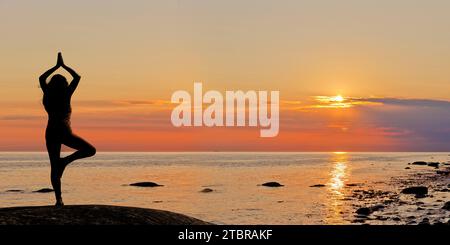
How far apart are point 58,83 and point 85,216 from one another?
3.21m

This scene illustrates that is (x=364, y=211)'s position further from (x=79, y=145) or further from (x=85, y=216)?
(x=85, y=216)

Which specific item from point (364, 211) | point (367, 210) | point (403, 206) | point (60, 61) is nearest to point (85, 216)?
point (60, 61)

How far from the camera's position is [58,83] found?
13.0 metres

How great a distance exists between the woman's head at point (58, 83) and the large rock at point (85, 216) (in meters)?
2.75

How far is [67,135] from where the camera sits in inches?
513

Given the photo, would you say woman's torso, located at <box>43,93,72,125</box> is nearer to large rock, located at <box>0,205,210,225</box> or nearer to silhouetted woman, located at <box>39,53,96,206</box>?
silhouetted woman, located at <box>39,53,96,206</box>

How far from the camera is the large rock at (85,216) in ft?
38.4

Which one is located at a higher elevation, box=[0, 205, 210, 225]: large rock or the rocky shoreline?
box=[0, 205, 210, 225]: large rock

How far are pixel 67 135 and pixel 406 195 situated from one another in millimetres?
54328

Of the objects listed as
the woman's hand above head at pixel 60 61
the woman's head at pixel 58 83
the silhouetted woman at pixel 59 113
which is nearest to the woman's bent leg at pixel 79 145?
the silhouetted woman at pixel 59 113

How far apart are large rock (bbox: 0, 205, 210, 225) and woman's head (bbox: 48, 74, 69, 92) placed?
275 centimetres

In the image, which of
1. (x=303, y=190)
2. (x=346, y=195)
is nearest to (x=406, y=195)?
(x=346, y=195)

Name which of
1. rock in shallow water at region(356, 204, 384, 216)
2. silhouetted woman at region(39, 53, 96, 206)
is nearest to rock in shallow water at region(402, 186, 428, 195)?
rock in shallow water at region(356, 204, 384, 216)

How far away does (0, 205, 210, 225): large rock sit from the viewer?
11.7 meters
